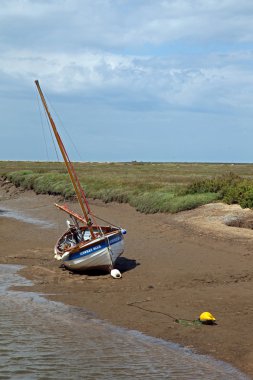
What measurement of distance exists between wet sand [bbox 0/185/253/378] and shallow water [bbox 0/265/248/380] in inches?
21.7

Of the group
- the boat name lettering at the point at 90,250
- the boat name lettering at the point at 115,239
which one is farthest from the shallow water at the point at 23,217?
the boat name lettering at the point at 90,250

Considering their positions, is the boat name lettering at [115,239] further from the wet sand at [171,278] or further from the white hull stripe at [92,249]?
the wet sand at [171,278]

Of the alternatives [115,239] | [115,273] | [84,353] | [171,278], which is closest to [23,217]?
[115,239]

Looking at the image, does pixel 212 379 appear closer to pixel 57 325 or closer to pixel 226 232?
pixel 57 325

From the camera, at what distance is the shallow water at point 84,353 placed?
10.9m

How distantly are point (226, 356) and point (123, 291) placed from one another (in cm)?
686

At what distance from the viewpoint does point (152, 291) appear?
1802 centimetres

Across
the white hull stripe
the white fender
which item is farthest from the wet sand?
the white hull stripe

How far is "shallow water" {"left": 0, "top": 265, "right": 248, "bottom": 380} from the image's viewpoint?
10.9 metres

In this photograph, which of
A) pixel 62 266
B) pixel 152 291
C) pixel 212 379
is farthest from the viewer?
pixel 62 266

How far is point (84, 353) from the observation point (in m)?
12.1

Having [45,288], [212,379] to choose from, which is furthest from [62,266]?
[212,379]

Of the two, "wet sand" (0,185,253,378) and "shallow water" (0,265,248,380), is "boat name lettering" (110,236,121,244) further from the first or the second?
"shallow water" (0,265,248,380)

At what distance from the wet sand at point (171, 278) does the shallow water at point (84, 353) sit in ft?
1.81
